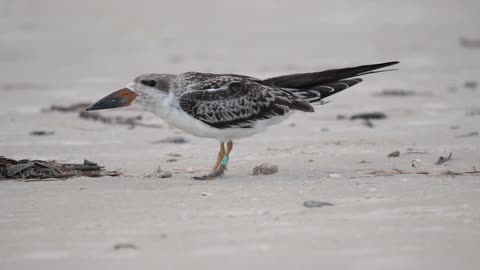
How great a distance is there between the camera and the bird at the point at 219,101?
830cm

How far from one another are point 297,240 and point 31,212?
214 centimetres

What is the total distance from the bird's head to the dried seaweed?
2.16ft

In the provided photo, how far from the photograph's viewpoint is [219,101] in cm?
838

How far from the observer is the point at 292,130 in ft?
35.9

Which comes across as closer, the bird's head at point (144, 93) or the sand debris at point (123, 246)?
the sand debris at point (123, 246)

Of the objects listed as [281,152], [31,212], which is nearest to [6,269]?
[31,212]

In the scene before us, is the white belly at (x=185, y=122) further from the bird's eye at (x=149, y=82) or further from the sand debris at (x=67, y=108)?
the sand debris at (x=67, y=108)

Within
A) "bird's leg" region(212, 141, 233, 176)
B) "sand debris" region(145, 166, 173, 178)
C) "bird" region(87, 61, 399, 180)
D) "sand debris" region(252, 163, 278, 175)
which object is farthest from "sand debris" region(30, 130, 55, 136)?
"sand debris" region(252, 163, 278, 175)

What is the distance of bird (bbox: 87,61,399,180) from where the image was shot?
830cm

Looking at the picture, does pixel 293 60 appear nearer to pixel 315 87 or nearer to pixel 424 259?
pixel 315 87

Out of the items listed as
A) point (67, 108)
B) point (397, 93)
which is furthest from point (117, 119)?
point (397, 93)

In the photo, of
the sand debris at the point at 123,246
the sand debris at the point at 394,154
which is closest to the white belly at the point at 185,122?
the sand debris at the point at 394,154

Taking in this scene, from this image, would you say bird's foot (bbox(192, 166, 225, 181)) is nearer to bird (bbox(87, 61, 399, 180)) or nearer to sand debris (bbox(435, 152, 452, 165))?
bird (bbox(87, 61, 399, 180))

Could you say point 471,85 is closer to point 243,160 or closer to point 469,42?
point 469,42
